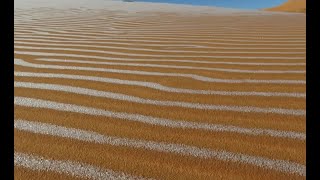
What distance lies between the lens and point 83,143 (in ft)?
9.94

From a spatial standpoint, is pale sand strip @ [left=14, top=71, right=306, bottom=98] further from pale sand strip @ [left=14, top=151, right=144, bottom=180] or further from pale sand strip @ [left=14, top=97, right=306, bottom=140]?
pale sand strip @ [left=14, top=151, right=144, bottom=180]

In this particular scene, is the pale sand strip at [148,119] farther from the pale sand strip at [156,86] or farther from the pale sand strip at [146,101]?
the pale sand strip at [156,86]

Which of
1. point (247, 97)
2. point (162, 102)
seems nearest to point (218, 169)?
point (162, 102)

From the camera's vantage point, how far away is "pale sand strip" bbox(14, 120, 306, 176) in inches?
107

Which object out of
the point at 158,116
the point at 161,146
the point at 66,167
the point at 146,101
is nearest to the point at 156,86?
the point at 146,101

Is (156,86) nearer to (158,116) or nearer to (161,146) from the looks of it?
(158,116)

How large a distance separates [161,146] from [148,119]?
1.90 feet

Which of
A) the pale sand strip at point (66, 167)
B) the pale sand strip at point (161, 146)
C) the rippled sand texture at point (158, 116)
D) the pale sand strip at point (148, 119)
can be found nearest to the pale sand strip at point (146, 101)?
the rippled sand texture at point (158, 116)

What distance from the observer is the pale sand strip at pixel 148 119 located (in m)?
3.29

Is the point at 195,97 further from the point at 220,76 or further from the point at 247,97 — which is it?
the point at 220,76

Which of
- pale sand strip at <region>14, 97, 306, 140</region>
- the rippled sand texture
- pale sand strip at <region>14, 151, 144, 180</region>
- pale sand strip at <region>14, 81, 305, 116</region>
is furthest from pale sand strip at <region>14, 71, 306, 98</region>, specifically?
pale sand strip at <region>14, 151, 144, 180</region>

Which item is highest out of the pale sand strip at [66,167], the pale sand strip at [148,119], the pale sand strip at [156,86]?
the pale sand strip at [156,86]

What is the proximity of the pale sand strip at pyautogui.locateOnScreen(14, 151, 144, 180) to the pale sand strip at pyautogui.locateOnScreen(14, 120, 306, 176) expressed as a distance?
38 cm

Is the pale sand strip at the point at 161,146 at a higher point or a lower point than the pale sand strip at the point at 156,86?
lower
